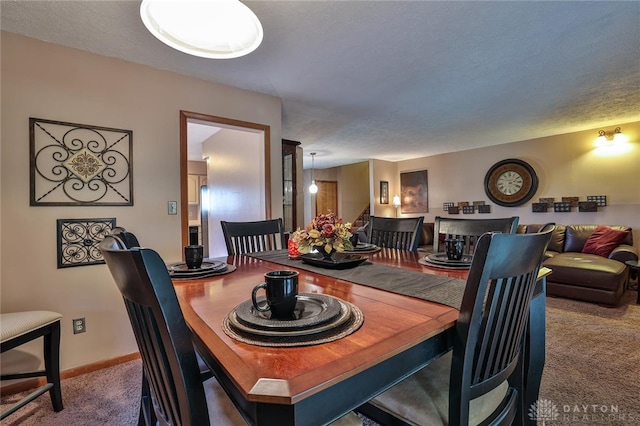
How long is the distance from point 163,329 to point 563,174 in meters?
5.99

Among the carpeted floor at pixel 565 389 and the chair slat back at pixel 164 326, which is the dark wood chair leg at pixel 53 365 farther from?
the chair slat back at pixel 164 326

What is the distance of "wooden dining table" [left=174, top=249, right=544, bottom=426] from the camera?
1.68 ft

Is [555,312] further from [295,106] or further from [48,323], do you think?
[48,323]

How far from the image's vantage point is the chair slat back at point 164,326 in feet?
1.88

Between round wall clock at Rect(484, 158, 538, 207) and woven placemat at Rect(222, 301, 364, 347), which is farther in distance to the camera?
round wall clock at Rect(484, 158, 538, 207)

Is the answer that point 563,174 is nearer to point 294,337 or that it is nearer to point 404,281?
point 404,281

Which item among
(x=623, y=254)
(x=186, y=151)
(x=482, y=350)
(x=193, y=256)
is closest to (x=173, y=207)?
(x=186, y=151)

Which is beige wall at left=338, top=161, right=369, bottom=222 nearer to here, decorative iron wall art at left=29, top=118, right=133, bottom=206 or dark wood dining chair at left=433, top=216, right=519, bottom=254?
dark wood dining chair at left=433, top=216, right=519, bottom=254

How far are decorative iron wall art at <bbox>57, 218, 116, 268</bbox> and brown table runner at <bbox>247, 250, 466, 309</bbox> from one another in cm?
159

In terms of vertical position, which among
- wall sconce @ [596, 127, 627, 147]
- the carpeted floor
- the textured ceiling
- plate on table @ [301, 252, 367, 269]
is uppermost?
the textured ceiling

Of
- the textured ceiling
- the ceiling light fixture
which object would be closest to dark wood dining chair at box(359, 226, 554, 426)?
the ceiling light fixture

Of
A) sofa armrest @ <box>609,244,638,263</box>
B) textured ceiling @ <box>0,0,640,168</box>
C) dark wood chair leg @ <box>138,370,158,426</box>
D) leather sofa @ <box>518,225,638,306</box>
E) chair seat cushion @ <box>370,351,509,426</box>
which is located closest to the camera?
chair seat cushion @ <box>370,351,509,426</box>

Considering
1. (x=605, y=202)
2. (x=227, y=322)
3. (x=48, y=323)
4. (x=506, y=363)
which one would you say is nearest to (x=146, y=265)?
(x=227, y=322)

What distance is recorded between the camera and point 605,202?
4.30 metres
